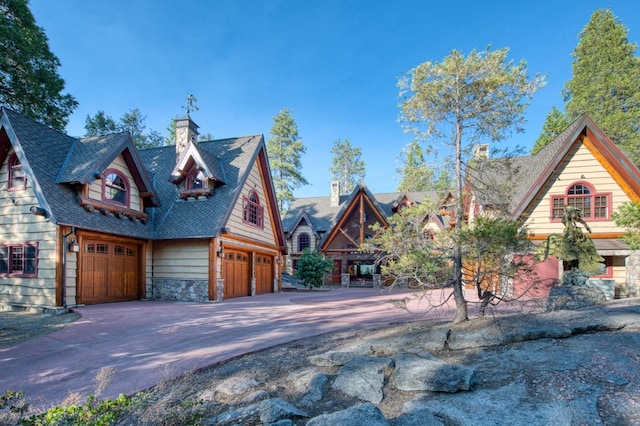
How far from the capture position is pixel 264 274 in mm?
18500

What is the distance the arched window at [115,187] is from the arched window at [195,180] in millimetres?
2446

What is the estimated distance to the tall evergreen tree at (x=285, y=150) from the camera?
1655 inches

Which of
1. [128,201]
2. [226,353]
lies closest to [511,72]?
[226,353]

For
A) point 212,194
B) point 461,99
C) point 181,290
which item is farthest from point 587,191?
point 181,290

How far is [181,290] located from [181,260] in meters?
1.16

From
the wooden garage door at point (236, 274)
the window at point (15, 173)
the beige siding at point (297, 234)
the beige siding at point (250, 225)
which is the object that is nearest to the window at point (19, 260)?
the window at point (15, 173)

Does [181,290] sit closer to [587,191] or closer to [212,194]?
[212,194]

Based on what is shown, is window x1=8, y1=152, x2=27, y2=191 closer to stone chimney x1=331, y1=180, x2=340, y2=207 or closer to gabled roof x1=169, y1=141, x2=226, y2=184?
gabled roof x1=169, y1=141, x2=226, y2=184

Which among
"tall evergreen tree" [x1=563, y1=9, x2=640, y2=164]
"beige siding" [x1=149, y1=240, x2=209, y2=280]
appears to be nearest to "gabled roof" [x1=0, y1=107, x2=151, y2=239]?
Result: "beige siding" [x1=149, y1=240, x2=209, y2=280]

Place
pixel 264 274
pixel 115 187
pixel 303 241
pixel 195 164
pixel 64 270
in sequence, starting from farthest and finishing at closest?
pixel 303 241
pixel 264 274
pixel 195 164
pixel 115 187
pixel 64 270

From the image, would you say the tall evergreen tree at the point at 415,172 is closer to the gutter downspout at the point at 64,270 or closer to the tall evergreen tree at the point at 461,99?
the tall evergreen tree at the point at 461,99

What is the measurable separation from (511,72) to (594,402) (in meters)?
5.26

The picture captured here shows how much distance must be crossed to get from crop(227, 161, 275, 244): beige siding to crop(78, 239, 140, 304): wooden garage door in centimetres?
394

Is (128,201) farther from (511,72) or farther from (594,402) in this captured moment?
(594,402)
